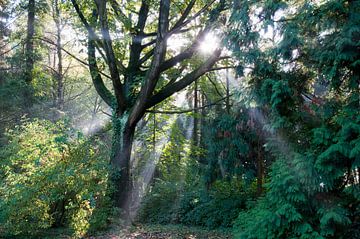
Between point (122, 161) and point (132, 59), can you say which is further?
point (132, 59)

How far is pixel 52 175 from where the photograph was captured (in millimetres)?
6223

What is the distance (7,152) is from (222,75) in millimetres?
9757

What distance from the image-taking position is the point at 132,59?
367 inches

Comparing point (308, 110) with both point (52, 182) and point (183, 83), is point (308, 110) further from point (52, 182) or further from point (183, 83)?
point (52, 182)

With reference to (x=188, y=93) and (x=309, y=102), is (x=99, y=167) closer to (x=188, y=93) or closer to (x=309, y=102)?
(x=309, y=102)

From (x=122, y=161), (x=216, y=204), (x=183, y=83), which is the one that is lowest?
(x=216, y=204)

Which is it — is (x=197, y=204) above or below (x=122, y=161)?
below

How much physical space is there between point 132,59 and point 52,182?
4492 millimetres

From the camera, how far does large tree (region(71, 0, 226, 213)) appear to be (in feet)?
23.9

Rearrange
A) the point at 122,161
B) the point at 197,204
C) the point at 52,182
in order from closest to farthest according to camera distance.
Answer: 1. the point at 52,182
2. the point at 122,161
3. the point at 197,204

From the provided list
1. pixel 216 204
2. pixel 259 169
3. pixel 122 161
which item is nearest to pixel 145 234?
pixel 122 161

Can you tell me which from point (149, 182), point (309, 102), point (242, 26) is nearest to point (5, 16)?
point (149, 182)

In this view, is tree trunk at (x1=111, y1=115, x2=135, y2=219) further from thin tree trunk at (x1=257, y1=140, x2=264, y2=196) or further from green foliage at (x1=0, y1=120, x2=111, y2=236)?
thin tree trunk at (x1=257, y1=140, x2=264, y2=196)

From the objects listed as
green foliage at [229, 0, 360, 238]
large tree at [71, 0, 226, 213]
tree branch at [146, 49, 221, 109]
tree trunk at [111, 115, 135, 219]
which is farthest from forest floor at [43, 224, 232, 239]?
tree branch at [146, 49, 221, 109]
